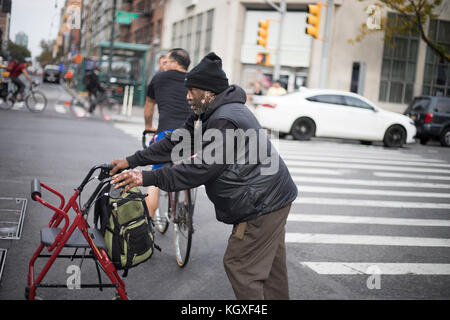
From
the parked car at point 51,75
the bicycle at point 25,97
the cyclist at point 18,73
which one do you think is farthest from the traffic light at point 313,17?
the parked car at point 51,75

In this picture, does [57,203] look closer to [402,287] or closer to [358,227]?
[358,227]

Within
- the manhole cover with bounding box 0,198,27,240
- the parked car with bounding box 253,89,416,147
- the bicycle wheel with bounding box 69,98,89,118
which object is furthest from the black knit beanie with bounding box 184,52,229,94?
the bicycle wheel with bounding box 69,98,89,118

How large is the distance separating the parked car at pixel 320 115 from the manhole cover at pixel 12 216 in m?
11.1

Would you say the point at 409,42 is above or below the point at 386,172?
above

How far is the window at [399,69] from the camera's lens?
2834 cm

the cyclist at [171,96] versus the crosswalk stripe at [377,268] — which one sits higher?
the cyclist at [171,96]

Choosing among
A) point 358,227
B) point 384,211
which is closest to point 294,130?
point 384,211

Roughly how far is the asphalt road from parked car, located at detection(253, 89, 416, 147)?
3259 mm

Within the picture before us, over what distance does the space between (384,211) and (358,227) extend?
1219 millimetres

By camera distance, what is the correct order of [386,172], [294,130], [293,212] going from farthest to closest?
[294,130], [386,172], [293,212]

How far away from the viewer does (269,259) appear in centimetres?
321

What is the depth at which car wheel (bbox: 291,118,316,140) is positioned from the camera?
17.0 meters

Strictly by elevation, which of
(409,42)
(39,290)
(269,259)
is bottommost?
(39,290)

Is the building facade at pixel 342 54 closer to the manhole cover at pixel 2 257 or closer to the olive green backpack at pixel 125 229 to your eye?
the manhole cover at pixel 2 257
